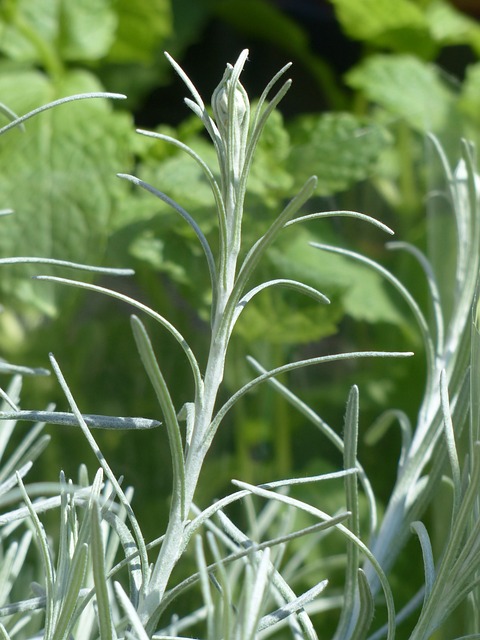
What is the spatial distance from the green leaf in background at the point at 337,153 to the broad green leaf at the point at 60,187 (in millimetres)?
96

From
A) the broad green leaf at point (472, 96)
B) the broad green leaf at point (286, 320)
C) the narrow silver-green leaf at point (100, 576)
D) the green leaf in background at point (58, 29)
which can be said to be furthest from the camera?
the green leaf in background at point (58, 29)

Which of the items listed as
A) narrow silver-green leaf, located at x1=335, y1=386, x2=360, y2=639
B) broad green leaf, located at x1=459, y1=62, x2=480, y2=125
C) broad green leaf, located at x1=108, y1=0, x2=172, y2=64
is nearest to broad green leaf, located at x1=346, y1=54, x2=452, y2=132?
broad green leaf, located at x1=459, y1=62, x2=480, y2=125

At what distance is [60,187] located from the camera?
45 cm

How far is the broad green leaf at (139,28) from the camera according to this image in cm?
59

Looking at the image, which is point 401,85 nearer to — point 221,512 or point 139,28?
point 139,28

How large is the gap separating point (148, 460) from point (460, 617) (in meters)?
0.12

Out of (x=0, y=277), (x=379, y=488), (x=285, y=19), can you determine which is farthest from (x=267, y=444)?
(x=285, y=19)

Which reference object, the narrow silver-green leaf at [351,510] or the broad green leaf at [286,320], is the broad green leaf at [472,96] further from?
the narrow silver-green leaf at [351,510]

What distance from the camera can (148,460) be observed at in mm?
300

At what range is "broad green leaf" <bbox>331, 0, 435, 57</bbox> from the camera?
57cm

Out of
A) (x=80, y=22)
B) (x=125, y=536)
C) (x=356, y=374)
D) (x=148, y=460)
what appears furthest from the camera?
(x=80, y=22)

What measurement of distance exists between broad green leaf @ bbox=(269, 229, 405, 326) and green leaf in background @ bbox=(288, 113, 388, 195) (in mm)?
29

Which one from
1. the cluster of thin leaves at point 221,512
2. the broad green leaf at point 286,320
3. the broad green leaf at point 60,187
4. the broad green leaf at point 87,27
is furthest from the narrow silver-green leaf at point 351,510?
the broad green leaf at point 87,27

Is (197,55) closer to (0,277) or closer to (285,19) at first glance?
(285,19)
